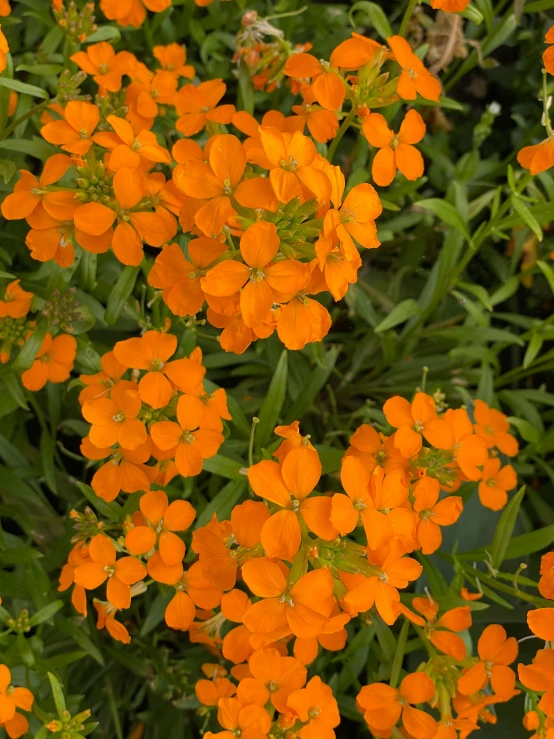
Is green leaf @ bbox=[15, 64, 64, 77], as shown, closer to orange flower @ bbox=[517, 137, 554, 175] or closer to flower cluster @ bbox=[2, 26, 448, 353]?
flower cluster @ bbox=[2, 26, 448, 353]

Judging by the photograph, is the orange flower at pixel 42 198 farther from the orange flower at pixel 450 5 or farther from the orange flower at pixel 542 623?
the orange flower at pixel 542 623

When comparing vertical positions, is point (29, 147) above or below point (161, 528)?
above

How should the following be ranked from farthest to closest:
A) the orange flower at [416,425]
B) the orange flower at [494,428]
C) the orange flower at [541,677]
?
the orange flower at [494,428] → the orange flower at [416,425] → the orange flower at [541,677]

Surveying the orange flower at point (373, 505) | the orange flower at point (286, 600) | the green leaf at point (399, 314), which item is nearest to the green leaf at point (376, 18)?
the green leaf at point (399, 314)

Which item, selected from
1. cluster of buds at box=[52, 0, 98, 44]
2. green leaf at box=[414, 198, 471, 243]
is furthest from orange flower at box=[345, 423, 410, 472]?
cluster of buds at box=[52, 0, 98, 44]

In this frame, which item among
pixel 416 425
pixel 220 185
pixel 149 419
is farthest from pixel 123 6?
pixel 416 425

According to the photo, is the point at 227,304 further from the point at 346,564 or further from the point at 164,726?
the point at 164,726

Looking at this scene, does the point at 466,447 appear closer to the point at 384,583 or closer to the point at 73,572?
the point at 384,583
